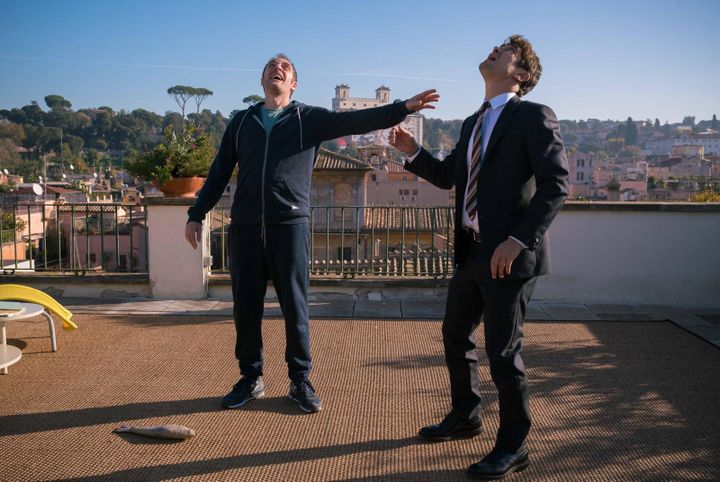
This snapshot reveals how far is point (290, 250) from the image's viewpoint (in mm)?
3402

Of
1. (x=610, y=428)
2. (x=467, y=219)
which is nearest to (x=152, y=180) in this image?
(x=467, y=219)

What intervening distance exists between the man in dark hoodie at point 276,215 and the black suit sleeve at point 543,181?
3.21 ft

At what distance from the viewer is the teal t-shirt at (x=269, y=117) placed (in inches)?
135

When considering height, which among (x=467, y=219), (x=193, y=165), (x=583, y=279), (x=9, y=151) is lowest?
(x=583, y=279)

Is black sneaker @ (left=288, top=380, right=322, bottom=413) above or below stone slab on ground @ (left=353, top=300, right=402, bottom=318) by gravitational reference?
below

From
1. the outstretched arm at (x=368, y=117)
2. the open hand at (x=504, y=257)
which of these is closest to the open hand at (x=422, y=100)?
the outstretched arm at (x=368, y=117)

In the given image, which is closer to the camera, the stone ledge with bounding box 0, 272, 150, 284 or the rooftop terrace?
the rooftop terrace

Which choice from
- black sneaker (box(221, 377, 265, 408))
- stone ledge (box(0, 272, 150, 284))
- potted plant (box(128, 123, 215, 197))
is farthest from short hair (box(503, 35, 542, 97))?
stone ledge (box(0, 272, 150, 284))

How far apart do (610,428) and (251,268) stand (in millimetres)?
2006

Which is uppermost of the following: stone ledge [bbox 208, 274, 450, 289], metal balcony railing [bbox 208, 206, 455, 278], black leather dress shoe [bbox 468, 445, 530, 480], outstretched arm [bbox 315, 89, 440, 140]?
outstretched arm [bbox 315, 89, 440, 140]

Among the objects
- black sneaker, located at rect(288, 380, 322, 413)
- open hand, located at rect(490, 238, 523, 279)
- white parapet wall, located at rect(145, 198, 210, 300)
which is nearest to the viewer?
open hand, located at rect(490, 238, 523, 279)

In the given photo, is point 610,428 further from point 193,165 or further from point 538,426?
point 193,165

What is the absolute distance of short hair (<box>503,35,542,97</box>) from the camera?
274 centimetres

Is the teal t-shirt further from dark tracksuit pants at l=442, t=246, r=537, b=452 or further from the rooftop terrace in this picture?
Answer: the rooftop terrace
